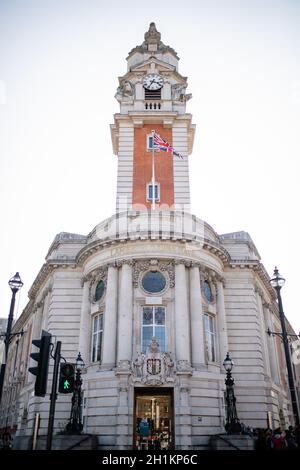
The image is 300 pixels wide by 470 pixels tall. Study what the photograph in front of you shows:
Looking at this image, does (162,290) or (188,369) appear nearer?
(188,369)

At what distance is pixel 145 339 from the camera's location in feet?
78.3

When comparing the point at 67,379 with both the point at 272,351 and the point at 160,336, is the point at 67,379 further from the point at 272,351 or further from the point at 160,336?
the point at 272,351

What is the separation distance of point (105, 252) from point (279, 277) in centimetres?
1188

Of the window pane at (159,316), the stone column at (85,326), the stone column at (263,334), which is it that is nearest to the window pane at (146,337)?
the window pane at (159,316)

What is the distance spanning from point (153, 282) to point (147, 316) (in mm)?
2113

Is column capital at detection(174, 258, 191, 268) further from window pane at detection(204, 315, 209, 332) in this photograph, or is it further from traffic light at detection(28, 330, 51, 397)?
traffic light at detection(28, 330, 51, 397)

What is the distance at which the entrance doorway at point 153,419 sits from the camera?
71.3 feet

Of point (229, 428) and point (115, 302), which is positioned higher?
point (115, 302)

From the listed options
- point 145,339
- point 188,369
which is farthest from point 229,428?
point 145,339

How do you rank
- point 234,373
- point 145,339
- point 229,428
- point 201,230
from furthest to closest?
point 201,230 < point 234,373 < point 145,339 < point 229,428

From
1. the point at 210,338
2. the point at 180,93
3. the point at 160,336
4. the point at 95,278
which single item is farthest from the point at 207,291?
the point at 180,93

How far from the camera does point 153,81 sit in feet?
127

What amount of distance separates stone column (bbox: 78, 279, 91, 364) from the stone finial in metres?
27.5

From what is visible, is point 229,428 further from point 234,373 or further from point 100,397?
point 100,397
